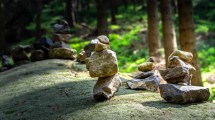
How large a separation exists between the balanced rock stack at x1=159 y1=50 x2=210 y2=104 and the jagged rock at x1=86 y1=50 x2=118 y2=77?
891mm

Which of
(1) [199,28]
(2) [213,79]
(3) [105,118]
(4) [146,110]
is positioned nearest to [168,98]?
(4) [146,110]

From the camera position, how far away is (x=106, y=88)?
6.07 meters

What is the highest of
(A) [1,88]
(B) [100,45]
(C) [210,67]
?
(B) [100,45]

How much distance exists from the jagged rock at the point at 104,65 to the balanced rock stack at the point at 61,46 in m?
4.62

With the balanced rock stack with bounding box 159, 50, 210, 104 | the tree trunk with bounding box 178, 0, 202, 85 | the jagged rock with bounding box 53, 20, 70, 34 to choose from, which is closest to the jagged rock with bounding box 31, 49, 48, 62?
the jagged rock with bounding box 53, 20, 70, 34

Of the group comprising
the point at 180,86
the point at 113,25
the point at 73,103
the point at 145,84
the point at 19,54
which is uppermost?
the point at 180,86

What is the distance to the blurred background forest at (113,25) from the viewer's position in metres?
16.5

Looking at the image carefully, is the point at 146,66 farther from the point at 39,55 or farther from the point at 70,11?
the point at 70,11

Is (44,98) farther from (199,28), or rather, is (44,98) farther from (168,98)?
(199,28)

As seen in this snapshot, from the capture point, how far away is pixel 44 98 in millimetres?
6773

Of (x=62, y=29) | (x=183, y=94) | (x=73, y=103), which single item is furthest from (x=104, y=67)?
(x=62, y=29)

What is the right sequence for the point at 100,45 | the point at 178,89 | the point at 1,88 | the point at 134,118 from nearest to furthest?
the point at 134,118 → the point at 178,89 → the point at 100,45 → the point at 1,88

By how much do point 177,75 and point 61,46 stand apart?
5.55m

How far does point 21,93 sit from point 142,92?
244 centimetres
